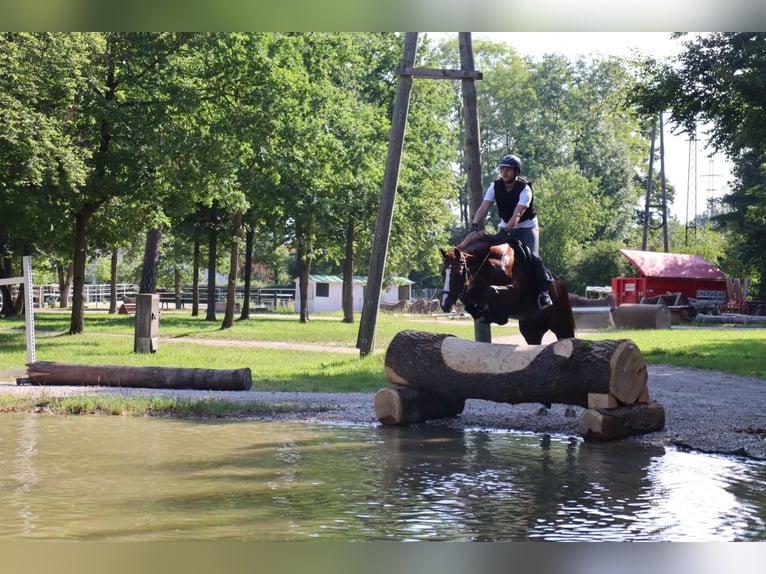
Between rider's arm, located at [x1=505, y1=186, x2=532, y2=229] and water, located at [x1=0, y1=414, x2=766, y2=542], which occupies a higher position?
rider's arm, located at [x1=505, y1=186, x2=532, y2=229]

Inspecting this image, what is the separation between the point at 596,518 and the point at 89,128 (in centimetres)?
2428

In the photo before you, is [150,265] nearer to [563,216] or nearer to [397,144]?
[397,144]

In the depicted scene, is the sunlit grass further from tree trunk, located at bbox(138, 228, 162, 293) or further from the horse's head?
tree trunk, located at bbox(138, 228, 162, 293)

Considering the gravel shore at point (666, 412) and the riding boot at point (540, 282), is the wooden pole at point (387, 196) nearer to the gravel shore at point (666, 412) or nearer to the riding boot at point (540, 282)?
the gravel shore at point (666, 412)

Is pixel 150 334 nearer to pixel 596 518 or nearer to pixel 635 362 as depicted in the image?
pixel 635 362

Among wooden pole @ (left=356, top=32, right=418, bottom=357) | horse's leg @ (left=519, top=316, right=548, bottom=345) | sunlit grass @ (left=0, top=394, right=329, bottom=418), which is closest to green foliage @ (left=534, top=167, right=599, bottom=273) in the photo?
wooden pole @ (left=356, top=32, right=418, bottom=357)

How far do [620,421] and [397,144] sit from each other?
38.9ft

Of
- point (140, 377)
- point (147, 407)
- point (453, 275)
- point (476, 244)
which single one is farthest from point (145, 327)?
point (453, 275)

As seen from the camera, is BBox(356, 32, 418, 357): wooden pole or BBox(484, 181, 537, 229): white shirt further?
BBox(356, 32, 418, 357): wooden pole

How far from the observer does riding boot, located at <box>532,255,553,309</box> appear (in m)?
12.6

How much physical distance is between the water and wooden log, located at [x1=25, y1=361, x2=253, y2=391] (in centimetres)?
430
